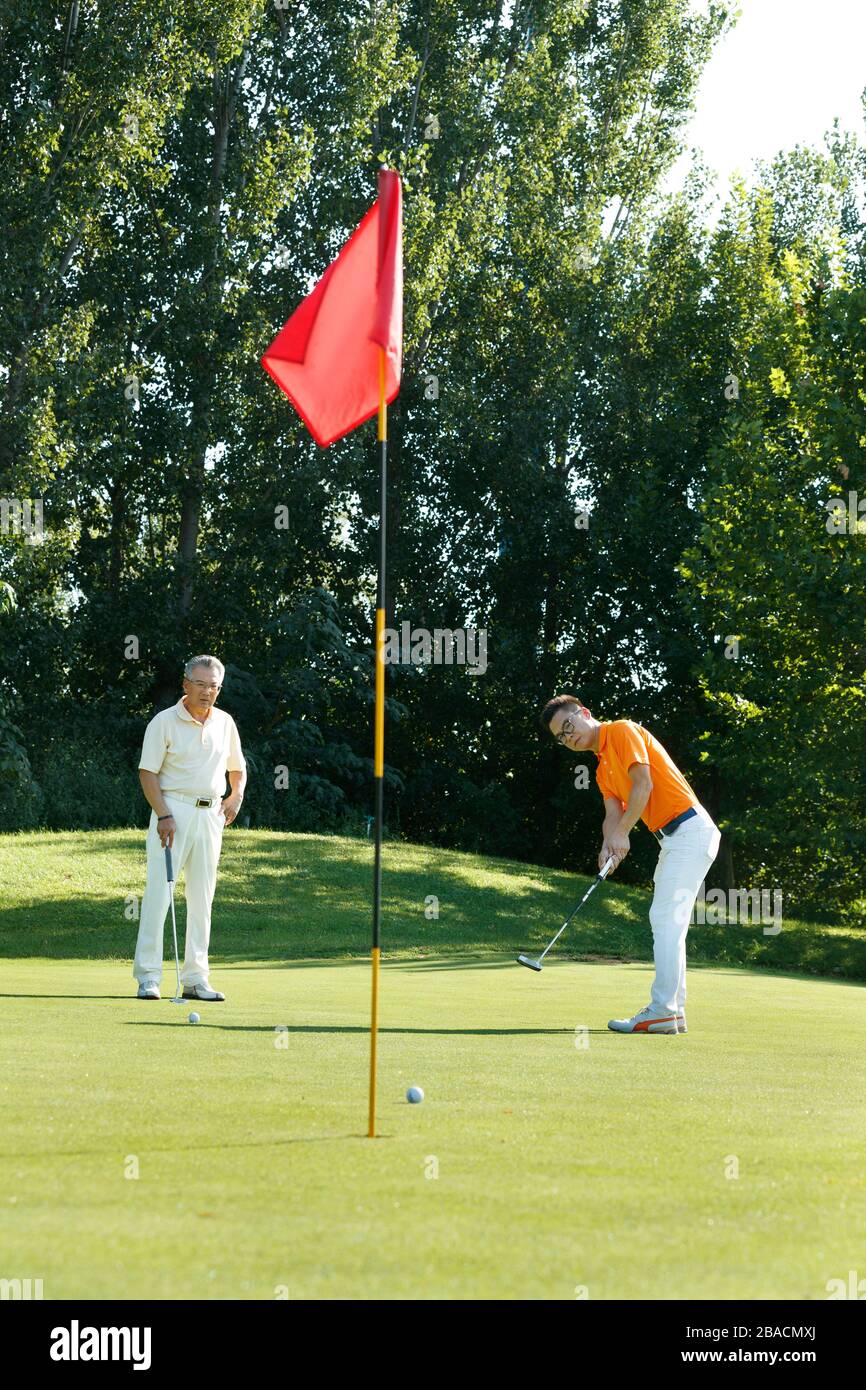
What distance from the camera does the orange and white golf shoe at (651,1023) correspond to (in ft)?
31.9

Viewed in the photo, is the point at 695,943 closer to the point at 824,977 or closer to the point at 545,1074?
the point at 824,977

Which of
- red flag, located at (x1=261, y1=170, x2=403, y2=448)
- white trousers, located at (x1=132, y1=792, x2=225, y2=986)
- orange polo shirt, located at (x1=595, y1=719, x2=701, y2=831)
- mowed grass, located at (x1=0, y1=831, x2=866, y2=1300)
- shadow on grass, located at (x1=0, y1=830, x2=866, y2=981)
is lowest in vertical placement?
shadow on grass, located at (x1=0, y1=830, x2=866, y2=981)

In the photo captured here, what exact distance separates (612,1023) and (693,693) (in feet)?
96.1

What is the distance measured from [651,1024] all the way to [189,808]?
11.7ft

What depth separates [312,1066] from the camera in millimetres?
7246

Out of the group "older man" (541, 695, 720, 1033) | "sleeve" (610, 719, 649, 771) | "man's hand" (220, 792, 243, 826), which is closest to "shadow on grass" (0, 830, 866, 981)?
"man's hand" (220, 792, 243, 826)

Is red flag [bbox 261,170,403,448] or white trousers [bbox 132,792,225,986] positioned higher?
red flag [bbox 261,170,403,448]

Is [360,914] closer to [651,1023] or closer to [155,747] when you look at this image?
[155,747]

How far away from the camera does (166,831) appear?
10531 millimetres

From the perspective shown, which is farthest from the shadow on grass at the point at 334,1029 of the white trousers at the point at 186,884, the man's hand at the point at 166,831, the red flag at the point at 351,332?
the red flag at the point at 351,332

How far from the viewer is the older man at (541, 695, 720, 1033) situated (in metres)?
9.66

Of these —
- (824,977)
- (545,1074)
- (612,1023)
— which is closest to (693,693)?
(824,977)

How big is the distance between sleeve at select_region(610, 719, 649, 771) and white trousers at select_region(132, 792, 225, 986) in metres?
2.89

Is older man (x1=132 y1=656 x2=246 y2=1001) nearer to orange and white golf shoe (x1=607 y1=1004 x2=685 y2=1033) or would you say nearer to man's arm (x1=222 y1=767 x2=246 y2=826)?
man's arm (x1=222 y1=767 x2=246 y2=826)
